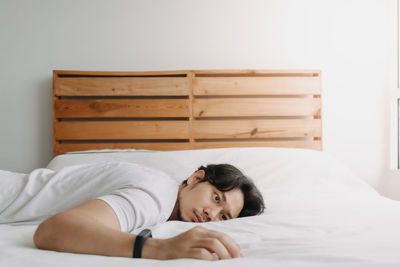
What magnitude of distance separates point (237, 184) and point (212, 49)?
4.82 ft

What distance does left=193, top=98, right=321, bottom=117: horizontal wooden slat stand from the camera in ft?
7.30

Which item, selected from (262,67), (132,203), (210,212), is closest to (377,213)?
(210,212)

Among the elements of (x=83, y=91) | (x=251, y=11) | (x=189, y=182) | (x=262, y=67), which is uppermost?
(x=251, y=11)

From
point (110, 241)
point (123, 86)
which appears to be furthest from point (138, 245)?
point (123, 86)

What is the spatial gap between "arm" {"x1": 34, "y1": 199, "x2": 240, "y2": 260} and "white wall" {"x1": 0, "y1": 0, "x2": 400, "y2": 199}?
5.86ft

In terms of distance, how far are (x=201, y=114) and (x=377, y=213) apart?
4.18 feet

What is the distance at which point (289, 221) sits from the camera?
1072mm

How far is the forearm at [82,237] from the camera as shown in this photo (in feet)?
2.15

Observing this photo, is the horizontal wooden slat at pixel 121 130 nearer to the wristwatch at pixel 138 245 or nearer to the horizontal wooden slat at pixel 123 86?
the horizontal wooden slat at pixel 123 86

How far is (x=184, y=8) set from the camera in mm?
2379

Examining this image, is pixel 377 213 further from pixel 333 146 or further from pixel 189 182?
pixel 333 146

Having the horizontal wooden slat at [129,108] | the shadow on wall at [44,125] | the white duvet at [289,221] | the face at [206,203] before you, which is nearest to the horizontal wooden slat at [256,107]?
the horizontal wooden slat at [129,108]

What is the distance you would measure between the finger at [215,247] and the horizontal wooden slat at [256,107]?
1624mm

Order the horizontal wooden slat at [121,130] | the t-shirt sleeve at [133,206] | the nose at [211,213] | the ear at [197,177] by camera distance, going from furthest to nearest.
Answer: the horizontal wooden slat at [121,130] < the ear at [197,177] < the nose at [211,213] < the t-shirt sleeve at [133,206]
